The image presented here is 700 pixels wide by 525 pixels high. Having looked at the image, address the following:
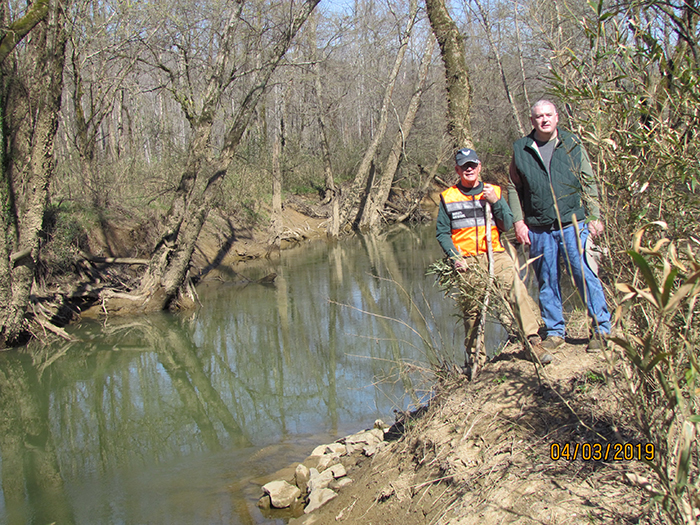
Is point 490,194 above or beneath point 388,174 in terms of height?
beneath

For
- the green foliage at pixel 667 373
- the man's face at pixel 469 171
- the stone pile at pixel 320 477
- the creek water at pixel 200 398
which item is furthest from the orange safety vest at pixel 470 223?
the green foliage at pixel 667 373

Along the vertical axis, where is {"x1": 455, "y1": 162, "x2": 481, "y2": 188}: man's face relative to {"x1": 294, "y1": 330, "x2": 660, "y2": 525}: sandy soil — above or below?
above

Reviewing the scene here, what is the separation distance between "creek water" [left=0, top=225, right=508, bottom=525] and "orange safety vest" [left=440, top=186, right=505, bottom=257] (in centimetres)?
62

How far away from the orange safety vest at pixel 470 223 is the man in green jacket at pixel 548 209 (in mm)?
221

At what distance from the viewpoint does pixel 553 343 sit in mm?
4582

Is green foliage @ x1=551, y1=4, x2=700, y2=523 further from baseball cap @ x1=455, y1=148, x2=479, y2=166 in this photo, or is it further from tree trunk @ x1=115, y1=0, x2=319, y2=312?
tree trunk @ x1=115, y1=0, x2=319, y2=312

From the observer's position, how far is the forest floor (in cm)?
296

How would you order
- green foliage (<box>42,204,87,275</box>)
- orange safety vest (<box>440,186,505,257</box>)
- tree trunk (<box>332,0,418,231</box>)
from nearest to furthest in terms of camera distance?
orange safety vest (<box>440,186,505,257</box>) → green foliage (<box>42,204,87,275</box>) → tree trunk (<box>332,0,418,231</box>)

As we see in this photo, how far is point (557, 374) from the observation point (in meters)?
4.05

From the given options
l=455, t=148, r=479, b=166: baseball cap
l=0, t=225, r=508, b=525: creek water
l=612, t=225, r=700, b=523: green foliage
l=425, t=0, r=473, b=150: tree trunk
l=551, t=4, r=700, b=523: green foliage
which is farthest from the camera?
l=425, t=0, r=473, b=150: tree trunk

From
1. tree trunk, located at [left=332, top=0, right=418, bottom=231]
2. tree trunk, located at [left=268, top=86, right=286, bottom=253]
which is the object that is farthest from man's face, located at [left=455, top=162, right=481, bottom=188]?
tree trunk, located at [left=332, top=0, right=418, bottom=231]

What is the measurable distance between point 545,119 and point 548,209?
0.65 meters

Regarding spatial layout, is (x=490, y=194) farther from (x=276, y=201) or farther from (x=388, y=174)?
(x=388, y=174)
